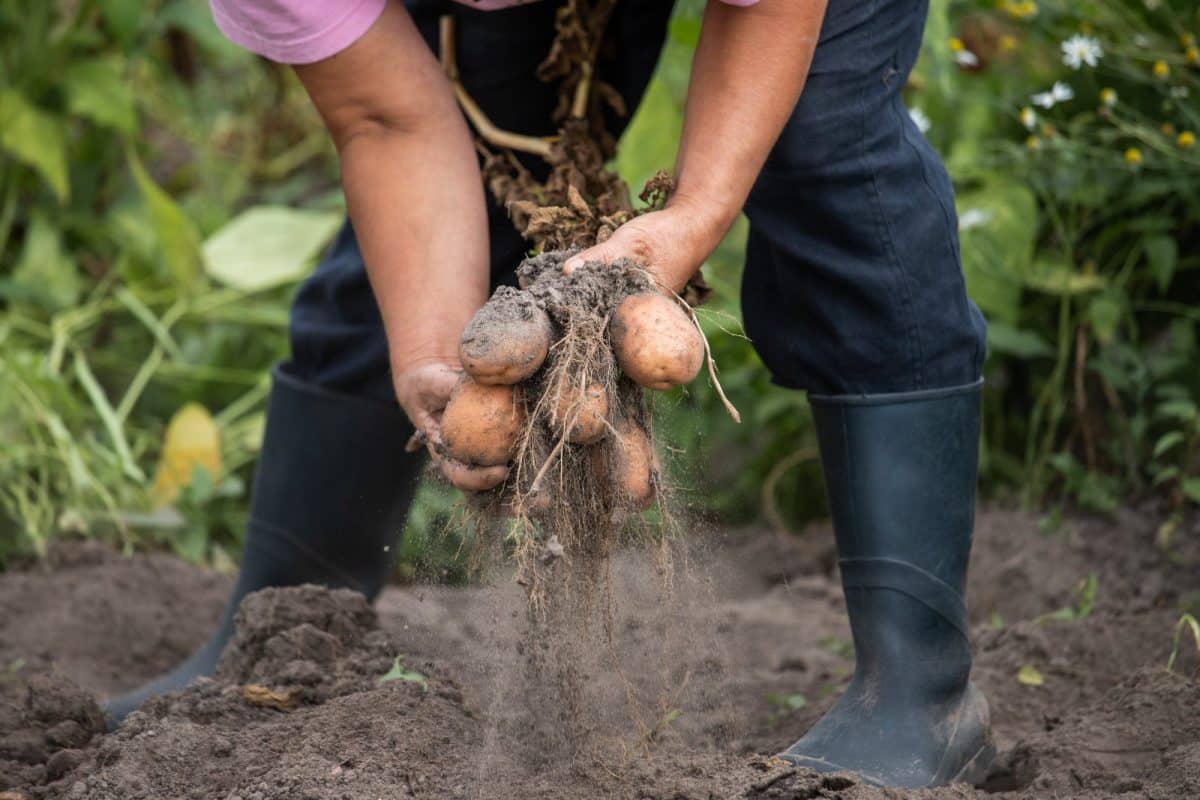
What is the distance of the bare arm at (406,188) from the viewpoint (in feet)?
5.44

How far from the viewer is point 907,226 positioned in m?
1.79

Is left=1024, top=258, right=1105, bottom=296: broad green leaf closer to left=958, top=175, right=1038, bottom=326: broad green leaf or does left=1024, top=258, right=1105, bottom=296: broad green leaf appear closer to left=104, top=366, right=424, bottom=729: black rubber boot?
left=958, top=175, right=1038, bottom=326: broad green leaf

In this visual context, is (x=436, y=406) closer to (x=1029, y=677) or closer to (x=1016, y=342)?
(x=1029, y=677)

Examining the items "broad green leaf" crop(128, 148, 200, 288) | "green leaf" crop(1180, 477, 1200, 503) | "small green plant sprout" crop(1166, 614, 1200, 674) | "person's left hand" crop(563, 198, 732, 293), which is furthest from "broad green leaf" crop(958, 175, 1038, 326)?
"broad green leaf" crop(128, 148, 200, 288)

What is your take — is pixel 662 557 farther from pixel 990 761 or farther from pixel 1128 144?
pixel 1128 144

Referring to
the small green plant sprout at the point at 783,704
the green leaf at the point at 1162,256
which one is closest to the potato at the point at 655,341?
the small green plant sprout at the point at 783,704

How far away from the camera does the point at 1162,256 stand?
2881 millimetres

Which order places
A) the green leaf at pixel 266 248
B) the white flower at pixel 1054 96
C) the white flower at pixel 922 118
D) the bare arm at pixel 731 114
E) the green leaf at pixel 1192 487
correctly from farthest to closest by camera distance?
the green leaf at pixel 266 248, the white flower at pixel 922 118, the white flower at pixel 1054 96, the green leaf at pixel 1192 487, the bare arm at pixel 731 114

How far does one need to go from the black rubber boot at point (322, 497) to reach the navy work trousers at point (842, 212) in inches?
15.4

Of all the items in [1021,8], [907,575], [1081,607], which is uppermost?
[1021,8]

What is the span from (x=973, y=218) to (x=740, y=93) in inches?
56.6

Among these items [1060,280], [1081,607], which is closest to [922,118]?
[1060,280]

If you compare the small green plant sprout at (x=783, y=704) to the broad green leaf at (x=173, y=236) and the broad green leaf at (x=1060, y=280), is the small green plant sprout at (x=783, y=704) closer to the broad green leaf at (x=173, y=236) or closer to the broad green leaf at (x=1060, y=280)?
the broad green leaf at (x=1060, y=280)

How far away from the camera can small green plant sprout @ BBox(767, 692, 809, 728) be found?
6.90 ft
